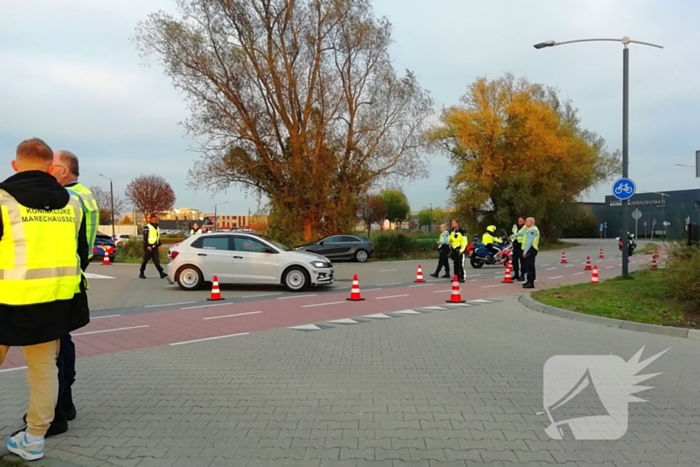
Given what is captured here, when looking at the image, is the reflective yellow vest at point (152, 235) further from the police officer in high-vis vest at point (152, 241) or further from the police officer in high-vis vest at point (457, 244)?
the police officer in high-vis vest at point (457, 244)

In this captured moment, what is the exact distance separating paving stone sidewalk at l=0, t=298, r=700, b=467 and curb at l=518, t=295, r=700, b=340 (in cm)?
28

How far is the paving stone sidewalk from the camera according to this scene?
4.09 metres

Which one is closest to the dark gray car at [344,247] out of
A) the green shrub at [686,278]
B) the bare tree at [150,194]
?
the green shrub at [686,278]

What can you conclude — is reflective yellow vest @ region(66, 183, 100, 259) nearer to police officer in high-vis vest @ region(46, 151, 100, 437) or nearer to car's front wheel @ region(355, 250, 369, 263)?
police officer in high-vis vest @ region(46, 151, 100, 437)

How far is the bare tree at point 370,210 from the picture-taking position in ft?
108

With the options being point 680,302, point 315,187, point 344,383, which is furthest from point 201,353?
point 315,187

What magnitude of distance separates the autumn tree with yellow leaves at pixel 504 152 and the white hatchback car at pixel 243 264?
3019cm


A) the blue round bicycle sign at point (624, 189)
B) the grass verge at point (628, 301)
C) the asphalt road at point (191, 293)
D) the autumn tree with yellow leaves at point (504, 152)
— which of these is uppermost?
the autumn tree with yellow leaves at point (504, 152)

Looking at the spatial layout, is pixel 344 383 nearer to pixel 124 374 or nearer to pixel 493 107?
pixel 124 374

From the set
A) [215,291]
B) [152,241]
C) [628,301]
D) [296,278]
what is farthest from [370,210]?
[628,301]

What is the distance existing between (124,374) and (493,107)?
42.7 m

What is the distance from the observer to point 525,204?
144ft

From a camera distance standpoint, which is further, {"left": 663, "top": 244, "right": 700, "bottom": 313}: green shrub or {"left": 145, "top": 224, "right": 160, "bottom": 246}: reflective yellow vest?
{"left": 145, "top": 224, "right": 160, "bottom": 246}: reflective yellow vest

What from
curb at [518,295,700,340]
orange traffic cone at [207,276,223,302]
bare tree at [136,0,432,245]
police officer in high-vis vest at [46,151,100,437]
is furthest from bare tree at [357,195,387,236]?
police officer in high-vis vest at [46,151,100,437]
